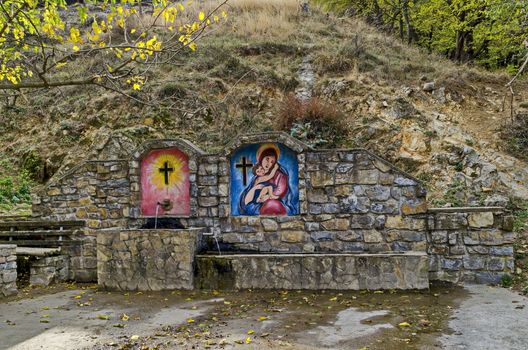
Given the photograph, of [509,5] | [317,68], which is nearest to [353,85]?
[317,68]

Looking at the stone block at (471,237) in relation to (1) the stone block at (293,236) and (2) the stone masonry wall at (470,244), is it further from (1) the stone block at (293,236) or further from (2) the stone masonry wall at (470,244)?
(1) the stone block at (293,236)

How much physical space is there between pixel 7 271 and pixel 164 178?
122 inches

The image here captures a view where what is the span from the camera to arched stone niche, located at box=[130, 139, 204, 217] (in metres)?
8.59

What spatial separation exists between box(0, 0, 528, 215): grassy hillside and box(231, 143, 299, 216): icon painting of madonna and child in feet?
9.66

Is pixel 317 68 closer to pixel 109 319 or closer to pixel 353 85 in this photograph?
pixel 353 85

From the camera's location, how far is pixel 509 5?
29.3ft

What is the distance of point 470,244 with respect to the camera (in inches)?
286

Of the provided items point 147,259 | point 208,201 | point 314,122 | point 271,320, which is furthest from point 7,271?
point 314,122

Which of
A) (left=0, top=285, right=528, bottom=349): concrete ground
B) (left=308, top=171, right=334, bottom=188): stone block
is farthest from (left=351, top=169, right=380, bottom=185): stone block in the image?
(left=0, top=285, right=528, bottom=349): concrete ground

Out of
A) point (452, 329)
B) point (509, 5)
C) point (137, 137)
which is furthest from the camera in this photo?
point (137, 137)

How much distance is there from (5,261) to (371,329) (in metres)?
5.96

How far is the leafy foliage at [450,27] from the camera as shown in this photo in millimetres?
15750

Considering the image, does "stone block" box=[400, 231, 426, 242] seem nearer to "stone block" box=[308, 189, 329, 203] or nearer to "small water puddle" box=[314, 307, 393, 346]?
"stone block" box=[308, 189, 329, 203]

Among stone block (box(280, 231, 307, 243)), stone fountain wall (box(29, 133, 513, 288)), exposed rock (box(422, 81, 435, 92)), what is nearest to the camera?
stone fountain wall (box(29, 133, 513, 288))
